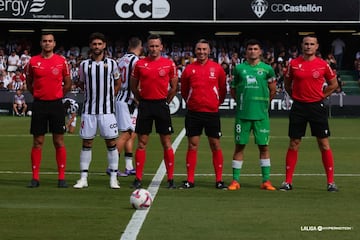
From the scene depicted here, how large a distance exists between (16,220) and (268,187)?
402 centimetres

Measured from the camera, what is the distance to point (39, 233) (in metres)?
8.88

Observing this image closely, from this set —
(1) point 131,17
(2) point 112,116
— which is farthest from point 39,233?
(1) point 131,17

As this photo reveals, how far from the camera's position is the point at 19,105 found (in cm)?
3666

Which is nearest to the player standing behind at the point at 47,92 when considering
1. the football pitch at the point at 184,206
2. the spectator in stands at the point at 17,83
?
the football pitch at the point at 184,206

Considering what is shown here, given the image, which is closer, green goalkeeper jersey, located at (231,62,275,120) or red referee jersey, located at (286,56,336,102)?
red referee jersey, located at (286,56,336,102)

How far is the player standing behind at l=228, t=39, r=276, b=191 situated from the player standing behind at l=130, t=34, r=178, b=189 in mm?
938

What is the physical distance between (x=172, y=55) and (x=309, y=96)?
30.9m

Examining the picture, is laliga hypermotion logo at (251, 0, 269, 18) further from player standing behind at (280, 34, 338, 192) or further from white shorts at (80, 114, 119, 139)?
white shorts at (80, 114, 119, 139)

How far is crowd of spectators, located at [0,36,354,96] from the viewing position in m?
40.1

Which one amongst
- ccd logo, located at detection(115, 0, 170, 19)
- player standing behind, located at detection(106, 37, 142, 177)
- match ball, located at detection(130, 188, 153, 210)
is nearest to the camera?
match ball, located at detection(130, 188, 153, 210)

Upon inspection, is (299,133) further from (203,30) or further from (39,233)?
(203,30)

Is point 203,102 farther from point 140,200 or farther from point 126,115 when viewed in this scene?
point 140,200

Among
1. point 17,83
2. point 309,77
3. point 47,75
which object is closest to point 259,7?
point 17,83

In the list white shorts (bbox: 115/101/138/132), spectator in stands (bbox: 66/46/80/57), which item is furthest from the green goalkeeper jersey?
spectator in stands (bbox: 66/46/80/57)
